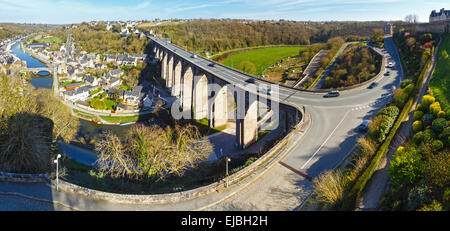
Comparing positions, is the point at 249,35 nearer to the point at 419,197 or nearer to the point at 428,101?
the point at 428,101

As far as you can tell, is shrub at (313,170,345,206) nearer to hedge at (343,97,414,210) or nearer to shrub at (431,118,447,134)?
hedge at (343,97,414,210)

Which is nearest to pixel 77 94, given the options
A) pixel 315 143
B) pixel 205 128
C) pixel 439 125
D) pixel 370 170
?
pixel 205 128

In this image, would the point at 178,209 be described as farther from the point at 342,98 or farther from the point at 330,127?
the point at 342,98

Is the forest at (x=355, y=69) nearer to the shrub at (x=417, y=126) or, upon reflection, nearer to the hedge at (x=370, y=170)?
the hedge at (x=370, y=170)

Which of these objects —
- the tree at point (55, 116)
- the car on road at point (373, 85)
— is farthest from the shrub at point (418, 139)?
the tree at point (55, 116)

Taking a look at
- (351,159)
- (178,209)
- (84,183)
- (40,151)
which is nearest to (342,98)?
(351,159)

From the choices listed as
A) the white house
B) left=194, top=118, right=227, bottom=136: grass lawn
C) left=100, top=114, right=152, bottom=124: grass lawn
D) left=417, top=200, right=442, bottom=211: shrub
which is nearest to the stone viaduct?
left=194, top=118, right=227, bottom=136: grass lawn
